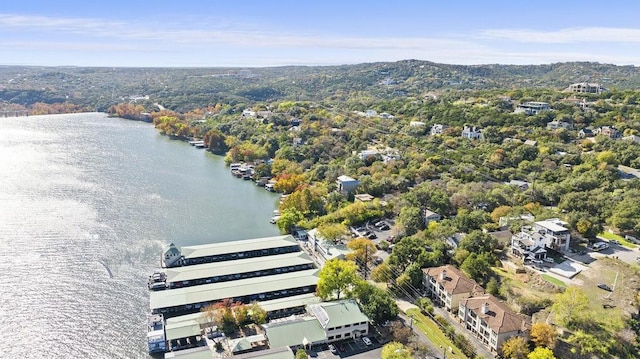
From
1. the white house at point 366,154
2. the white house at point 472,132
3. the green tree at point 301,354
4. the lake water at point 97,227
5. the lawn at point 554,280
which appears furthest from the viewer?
the white house at point 472,132

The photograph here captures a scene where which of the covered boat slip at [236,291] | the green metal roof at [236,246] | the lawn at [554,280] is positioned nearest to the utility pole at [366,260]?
the covered boat slip at [236,291]

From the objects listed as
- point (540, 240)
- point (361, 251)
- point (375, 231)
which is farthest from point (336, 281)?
point (540, 240)

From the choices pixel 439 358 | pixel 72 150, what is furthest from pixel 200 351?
pixel 72 150

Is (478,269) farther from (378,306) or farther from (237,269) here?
(237,269)

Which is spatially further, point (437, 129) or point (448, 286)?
point (437, 129)

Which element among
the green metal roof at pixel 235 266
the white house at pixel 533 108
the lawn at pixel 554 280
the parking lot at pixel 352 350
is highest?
the white house at pixel 533 108

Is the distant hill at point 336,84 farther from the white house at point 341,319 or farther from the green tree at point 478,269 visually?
the white house at point 341,319

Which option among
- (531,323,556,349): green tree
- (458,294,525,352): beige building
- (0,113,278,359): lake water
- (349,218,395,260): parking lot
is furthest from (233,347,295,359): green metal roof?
(349,218,395,260): parking lot
